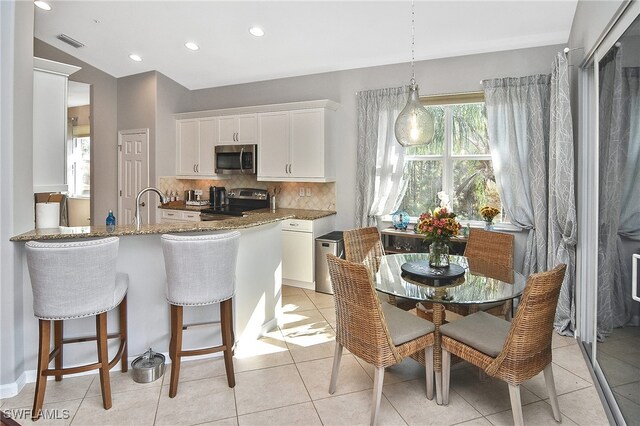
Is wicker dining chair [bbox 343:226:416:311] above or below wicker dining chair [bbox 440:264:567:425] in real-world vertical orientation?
above

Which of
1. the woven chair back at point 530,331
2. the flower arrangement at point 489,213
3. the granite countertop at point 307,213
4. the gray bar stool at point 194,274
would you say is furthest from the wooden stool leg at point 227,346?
the flower arrangement at point 489,213

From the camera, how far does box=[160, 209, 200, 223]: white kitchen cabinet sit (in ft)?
18.6

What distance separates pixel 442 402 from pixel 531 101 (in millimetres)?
3069

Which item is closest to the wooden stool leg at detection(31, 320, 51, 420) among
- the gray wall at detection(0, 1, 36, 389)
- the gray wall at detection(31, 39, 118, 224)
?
the gray wall at detection(0, 1, 36, 389)

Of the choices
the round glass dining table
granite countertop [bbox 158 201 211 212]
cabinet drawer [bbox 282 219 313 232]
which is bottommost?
the round glass dining table

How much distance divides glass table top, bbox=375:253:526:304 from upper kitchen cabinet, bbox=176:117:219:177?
375 centimetres

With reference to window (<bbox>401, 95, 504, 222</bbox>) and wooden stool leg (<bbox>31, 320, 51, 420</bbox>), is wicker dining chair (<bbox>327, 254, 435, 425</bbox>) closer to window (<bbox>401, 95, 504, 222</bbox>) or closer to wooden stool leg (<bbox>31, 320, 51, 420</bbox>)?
wooden stool leg (<bbox>31, 320, 51, 420</bbox>)

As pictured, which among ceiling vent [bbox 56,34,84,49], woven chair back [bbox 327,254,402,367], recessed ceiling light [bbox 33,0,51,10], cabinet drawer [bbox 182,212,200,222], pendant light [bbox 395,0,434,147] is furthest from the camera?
cabinet drawer [bbox 182,212,200,222]

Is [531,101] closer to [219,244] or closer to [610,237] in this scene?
[610,237]

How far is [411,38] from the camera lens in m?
4.17

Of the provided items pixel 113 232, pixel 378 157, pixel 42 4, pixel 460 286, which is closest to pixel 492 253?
pixel 460 286

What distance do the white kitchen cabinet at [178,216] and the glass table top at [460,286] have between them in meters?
3.51

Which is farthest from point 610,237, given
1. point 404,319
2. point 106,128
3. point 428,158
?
point 106,128

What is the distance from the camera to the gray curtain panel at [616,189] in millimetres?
2207
